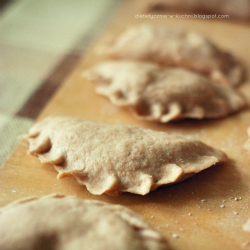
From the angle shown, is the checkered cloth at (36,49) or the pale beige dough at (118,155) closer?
the pale beige dough at (118,155)

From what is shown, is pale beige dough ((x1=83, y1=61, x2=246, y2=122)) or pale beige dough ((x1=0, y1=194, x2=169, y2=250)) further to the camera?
pale beige dough ((x1=83, y1=61, x2=246, y2=122))

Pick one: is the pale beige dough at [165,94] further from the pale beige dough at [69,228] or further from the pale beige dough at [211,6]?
the pale beige dough at [211,6]

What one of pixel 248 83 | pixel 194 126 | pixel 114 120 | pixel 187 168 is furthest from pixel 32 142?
pixel 248 83

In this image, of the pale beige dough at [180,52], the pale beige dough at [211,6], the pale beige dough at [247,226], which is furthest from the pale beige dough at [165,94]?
the pale beige dough at [211,6]

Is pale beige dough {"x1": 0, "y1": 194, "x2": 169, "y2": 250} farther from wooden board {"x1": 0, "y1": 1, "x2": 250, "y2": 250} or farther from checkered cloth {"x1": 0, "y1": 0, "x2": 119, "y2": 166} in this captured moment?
checkered cloth {"x1": 0, "y1": 0, "x2": 119, "y2": 166}

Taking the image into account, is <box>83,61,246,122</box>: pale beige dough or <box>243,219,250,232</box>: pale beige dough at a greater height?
<box>83,61,246,122</box>: pale beige dough

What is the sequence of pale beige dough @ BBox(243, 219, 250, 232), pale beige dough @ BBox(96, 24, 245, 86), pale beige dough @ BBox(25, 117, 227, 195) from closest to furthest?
pale beige dough @ BBox(243, 219, 250, 232) < pale beige dough @ BBox(25, 117, 227, 195) < pale beige dough @ BBox(96, 24, 245, 86)

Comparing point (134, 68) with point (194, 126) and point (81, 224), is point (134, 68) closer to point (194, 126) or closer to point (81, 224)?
point (194, 126)

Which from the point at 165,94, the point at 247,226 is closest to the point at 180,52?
Result: the point at 165,94

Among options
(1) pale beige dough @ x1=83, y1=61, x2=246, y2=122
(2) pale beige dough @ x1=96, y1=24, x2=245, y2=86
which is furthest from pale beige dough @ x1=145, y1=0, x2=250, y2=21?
(1) pale beige dough @ x1=83, y1=61, x2=246, y2=122
